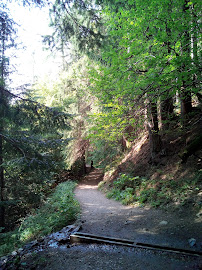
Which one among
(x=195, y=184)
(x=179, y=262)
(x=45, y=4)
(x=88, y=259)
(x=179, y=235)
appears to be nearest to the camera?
(x=179, y=262)

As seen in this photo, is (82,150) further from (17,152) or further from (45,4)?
(45,4)

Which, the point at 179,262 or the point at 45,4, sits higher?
the point at 45,4

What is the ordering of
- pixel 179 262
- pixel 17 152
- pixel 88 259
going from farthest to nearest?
pixel 17 152
pixel 88 259
pixel 179 262

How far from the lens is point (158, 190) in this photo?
6.99m

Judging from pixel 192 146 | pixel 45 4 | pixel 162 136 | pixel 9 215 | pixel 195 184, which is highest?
pixel 45 4

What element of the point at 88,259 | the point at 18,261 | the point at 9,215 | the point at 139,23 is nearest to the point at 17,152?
the point at 9,215

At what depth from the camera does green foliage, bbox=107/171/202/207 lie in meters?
5.82

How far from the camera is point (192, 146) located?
22.1 ft

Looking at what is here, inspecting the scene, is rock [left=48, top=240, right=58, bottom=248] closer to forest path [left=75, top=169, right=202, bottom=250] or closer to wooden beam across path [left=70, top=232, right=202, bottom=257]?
wooden beam across path [left=70, top=232, right=202, bottom=257]

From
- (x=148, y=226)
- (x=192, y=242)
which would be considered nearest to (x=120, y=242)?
(x=148, y=226)

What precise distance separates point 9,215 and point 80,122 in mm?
8053

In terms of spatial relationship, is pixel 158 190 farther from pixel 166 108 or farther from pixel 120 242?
pixel 166 108

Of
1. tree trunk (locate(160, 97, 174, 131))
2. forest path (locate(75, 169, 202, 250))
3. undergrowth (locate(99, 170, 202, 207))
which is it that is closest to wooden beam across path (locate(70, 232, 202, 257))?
forest path (locate(75, 169, 202, 250))

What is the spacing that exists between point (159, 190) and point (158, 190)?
1.6 inches
